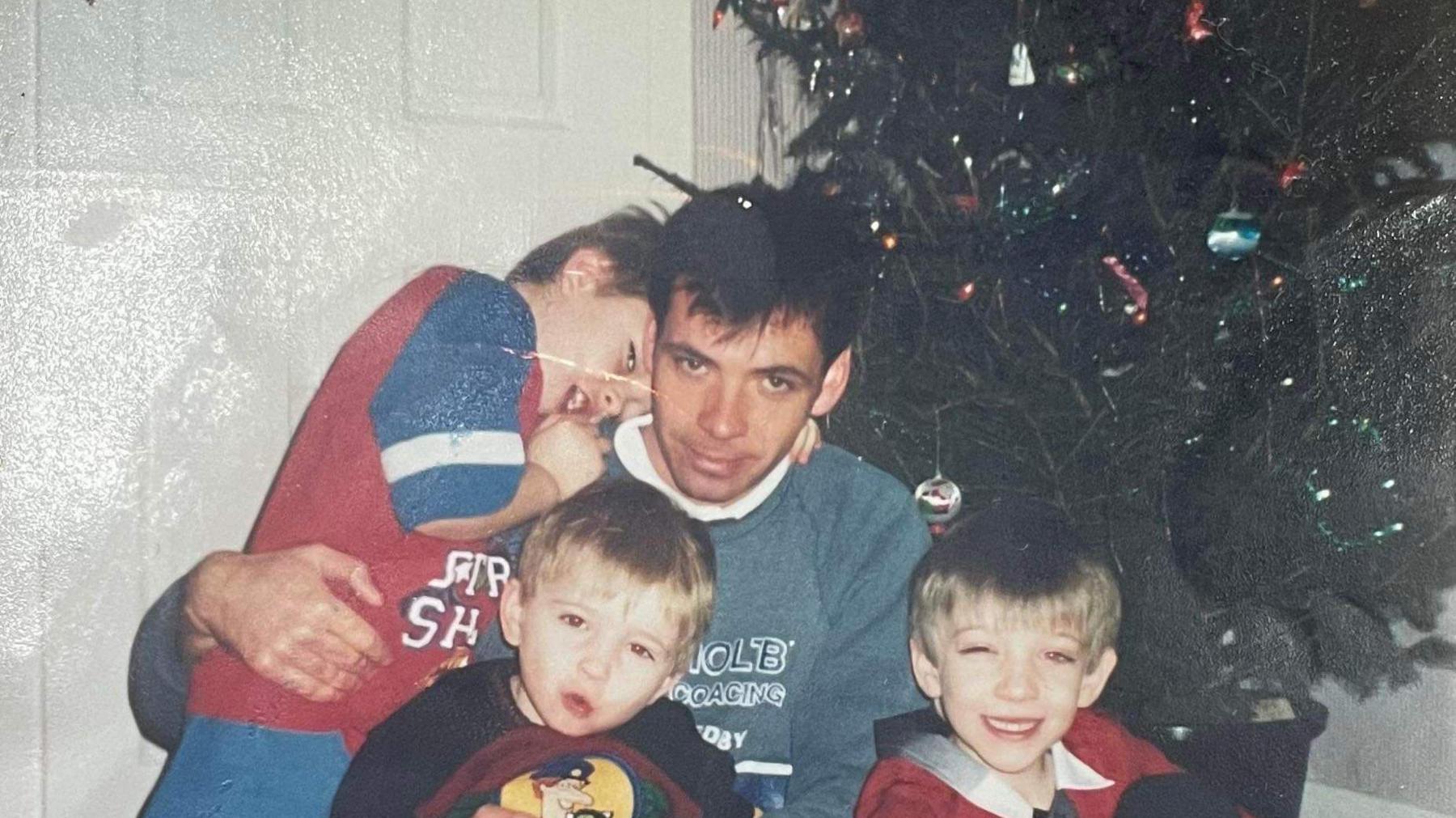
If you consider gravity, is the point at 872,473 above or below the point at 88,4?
below

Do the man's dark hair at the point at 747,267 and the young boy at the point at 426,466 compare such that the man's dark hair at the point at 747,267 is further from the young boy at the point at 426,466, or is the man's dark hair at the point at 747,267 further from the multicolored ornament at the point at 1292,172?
the multicolored ornament at the point at 1292,172

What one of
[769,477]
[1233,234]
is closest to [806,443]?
[769,477]

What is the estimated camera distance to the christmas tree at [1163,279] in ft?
6.03

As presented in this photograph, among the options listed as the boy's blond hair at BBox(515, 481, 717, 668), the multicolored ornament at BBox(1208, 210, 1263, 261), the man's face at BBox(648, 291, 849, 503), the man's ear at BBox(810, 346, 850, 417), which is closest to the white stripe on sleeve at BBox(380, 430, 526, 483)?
the boy's blond hair at BBox(515, 481, 717, 668)

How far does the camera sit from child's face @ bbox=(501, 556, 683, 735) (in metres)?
1.92

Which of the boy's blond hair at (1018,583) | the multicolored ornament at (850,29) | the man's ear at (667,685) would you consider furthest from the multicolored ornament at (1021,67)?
the man's ear at (667,685)

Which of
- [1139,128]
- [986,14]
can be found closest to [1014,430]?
[1139,128]

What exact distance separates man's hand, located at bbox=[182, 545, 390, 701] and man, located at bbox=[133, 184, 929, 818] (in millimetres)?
471

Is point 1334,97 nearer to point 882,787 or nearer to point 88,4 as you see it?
point 882,787

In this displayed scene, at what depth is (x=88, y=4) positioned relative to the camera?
1783 mm

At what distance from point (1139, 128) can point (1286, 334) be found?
0.46 meters

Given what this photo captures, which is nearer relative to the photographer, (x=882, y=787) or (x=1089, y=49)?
(x=1089, y=49)

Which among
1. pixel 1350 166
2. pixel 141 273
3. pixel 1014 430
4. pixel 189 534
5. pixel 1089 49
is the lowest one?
pixel 189 534

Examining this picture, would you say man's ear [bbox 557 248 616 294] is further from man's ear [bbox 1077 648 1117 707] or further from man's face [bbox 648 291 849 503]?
man's ear [bbox 1077 648 1117 707]
